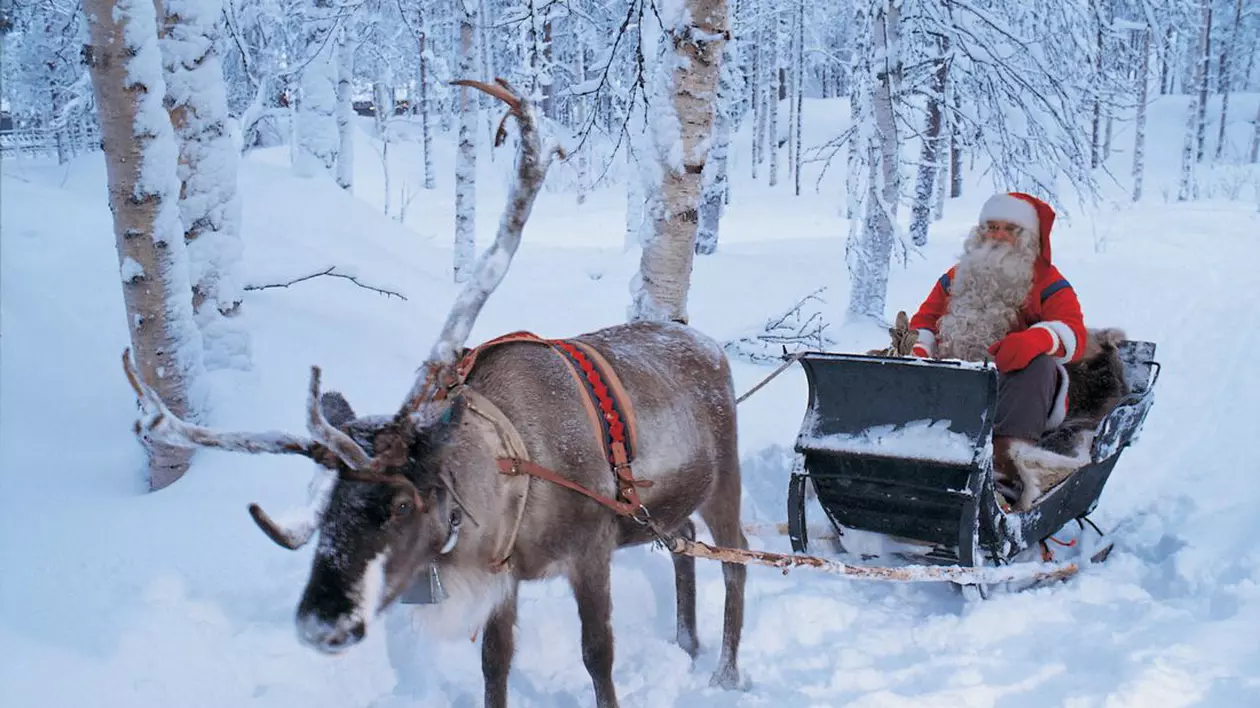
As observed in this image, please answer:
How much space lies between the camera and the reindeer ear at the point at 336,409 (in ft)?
8.63

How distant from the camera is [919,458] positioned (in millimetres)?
3619

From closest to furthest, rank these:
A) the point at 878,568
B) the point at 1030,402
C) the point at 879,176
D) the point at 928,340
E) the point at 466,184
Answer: the point at 878,568 < the point at 1030,402 < the point at 928,340 < the point at 879,176 < the point at 466,184

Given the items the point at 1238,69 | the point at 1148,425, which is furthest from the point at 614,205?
the point at 1238,69

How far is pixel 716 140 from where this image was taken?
14969 millimetres

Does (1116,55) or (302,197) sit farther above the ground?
(1116,55)

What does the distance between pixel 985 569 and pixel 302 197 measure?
7.99 metres

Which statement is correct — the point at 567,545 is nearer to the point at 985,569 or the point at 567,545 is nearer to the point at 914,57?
the point at 985,569

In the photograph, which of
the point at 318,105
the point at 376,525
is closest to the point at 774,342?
the point at 376,525

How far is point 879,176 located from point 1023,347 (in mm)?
4525

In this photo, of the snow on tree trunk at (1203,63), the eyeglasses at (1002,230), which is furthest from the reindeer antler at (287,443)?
the snow on tree trunk at (1203,63)

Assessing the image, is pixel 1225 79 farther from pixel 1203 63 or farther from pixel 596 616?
pixel 596 616

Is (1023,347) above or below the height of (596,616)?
above

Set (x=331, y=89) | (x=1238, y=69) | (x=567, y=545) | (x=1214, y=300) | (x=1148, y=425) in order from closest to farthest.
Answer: (x=567, y=545), (x=1148, y=425), (x=1214, y=300), (x=331, y=89), (x=1238, y=69)

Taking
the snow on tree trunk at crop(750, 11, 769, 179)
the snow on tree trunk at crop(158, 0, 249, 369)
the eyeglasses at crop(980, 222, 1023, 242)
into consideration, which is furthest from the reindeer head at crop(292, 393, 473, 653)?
the snow on tree trunk at crop(750, 11, 769, 179)
